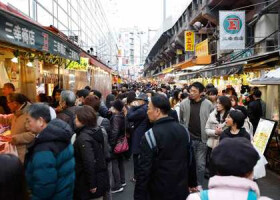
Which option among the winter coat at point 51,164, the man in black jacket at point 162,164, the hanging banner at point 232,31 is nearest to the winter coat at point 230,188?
the man in black jacket at point 162,164

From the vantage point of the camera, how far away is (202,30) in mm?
24797

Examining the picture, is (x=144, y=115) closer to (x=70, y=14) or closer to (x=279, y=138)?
(x=279, y=138)

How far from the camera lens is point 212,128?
6297 mm

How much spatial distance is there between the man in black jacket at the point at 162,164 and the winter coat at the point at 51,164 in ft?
2.55

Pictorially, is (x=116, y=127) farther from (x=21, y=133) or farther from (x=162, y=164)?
(x=162, y=164)

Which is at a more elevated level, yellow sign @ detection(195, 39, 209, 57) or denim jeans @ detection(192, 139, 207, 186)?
yellow sign @ detection(195, 39, 209, 57)

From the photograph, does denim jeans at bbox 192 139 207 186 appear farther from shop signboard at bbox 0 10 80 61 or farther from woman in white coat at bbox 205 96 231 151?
shop signboard at bbox 0 10 80 61

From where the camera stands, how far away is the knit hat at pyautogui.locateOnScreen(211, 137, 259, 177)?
2018 mm

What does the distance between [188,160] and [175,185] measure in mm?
438

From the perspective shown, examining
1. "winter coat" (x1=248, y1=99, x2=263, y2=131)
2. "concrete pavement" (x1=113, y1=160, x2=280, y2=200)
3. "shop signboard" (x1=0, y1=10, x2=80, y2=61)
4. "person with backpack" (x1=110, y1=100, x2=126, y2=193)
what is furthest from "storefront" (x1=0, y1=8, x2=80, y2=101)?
"winter coat" (x1=248, y1=99, x2=263, y2=131)

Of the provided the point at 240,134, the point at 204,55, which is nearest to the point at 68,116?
the point at 240,134

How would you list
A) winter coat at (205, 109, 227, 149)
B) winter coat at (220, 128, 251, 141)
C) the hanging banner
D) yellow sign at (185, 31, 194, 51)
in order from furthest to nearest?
yellow sign at (185, 31, 194, 51) < the hanging banner < winter coat at (205, 109, 227, 149) < winter coat at (220, 128, 251, 141)

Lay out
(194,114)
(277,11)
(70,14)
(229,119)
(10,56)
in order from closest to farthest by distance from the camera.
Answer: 1. (229,119)
2. (194,114)
3. (10,56)
4. (277,11)
5. (70,14)

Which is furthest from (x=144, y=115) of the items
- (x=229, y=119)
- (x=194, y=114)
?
(x=229, y=119)
